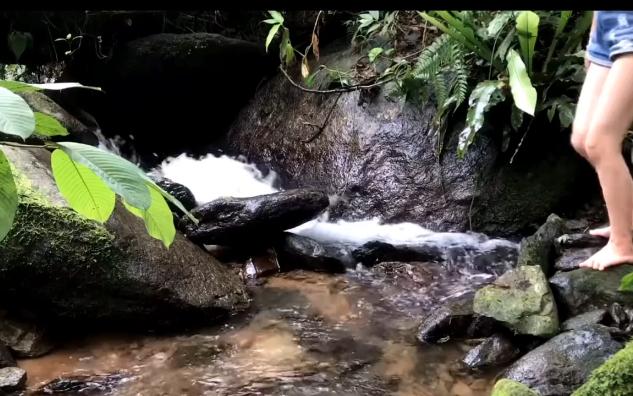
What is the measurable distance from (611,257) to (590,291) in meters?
0.23

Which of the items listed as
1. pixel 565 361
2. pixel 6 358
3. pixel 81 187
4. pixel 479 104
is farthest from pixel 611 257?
pixel 6 358

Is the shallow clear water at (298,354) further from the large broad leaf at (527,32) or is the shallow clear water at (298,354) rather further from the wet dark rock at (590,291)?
the large broad leaf at (527,32)

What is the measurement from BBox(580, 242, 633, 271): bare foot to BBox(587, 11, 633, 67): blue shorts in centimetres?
97

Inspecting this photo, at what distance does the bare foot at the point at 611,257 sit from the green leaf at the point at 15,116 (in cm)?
290

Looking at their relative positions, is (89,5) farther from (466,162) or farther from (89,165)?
(466,162)

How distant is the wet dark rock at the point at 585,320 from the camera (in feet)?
9.39

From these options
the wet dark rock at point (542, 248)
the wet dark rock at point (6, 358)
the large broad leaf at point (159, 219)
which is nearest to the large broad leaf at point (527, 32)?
the wet dark rock at point (542, 248)

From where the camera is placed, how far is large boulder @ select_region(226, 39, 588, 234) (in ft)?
15.3

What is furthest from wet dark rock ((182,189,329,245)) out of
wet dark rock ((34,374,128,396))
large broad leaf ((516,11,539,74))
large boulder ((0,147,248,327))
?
large broad leaf ((516,11,539,74))

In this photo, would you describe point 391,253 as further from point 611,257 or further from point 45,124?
point 45,124

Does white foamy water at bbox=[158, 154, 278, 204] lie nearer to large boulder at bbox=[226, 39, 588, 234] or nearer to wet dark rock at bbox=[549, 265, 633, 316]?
large boulder at bbox=[226, 39, 588, 234]

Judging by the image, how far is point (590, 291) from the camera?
3.07 meters

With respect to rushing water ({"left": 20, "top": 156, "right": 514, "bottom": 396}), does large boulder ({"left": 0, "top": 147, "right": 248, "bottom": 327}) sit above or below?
above

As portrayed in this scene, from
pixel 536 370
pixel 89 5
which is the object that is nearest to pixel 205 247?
pixel 536 370
